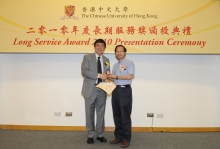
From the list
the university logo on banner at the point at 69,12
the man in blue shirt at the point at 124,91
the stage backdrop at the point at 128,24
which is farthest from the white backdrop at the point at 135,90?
the man in blue shirt at the point at 124,91

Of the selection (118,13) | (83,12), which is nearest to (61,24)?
(83,12)

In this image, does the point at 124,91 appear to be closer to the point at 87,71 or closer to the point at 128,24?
the point at 87,71

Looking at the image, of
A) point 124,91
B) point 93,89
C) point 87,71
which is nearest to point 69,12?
point 87,71

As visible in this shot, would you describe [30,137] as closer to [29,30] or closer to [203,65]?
[29,30]

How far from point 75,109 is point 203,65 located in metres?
2.68

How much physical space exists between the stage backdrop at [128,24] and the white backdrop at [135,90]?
0.33 metres

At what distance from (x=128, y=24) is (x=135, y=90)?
1283 mm

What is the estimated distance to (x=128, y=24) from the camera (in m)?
3.69

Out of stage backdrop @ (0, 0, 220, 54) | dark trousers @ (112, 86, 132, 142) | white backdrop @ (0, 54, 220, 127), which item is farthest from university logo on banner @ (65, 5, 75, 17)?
dark trousers @ (112, 86, 132, 142)

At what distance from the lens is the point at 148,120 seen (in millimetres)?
4023

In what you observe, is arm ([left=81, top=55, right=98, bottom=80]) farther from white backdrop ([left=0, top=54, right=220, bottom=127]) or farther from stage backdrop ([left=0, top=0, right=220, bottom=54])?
white backdrop ([left=0, top=54, right=220, bottom=127])

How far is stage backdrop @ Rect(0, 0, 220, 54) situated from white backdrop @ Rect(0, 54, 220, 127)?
334 mm

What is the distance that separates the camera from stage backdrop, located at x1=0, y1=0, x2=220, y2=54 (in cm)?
A: 368

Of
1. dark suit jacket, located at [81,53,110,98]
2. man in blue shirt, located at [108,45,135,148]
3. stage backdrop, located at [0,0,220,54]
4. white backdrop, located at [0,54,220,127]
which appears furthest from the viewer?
white backdrop, located at [0,54,220,127]
